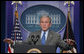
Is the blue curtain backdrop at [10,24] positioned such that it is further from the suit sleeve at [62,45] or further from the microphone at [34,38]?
the microphone at [34,38]

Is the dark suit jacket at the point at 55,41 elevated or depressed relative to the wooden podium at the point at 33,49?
elevated

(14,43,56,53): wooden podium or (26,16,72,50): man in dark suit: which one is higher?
(26,16,72,50): man in dark suit

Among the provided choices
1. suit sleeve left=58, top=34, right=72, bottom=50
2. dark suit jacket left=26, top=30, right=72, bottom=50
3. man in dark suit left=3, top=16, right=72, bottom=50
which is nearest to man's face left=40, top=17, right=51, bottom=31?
man in dark suit left=3, top=16, right=72, bottom=50

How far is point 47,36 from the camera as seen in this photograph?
4.69 meters

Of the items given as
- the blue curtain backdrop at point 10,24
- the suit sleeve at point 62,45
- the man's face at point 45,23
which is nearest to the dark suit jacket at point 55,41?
the suit sleeve at point 62,45

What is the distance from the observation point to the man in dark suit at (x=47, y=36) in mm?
4641

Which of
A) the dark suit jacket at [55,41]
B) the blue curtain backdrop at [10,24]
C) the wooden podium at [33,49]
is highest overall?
the blue curtain backdrop at [10,24]

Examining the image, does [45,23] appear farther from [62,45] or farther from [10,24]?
[10,24]

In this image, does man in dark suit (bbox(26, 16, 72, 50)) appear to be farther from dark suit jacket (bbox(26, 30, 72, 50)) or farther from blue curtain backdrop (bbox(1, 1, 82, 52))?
blue curtain backdrop (bbox(1, 1, 82, 52))

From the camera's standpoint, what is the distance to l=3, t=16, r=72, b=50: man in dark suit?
464 centimetres

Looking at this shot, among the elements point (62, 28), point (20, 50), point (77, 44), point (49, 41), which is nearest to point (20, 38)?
point (20, 50)

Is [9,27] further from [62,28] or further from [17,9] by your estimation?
[62,28]

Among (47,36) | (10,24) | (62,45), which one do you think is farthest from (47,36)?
(10,24)

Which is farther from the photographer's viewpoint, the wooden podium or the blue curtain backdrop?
the blue curtain backdrop
